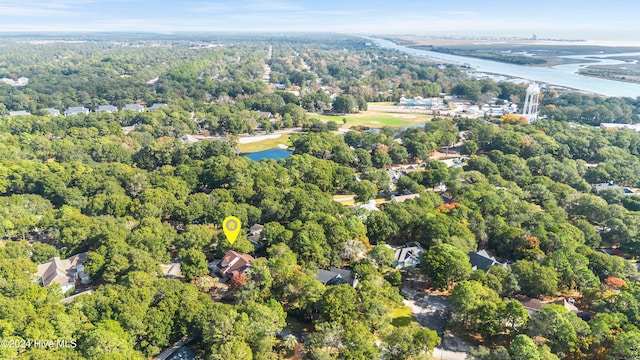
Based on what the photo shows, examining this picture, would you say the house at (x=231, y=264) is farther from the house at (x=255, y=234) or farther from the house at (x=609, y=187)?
the house at (x=609, y=187)

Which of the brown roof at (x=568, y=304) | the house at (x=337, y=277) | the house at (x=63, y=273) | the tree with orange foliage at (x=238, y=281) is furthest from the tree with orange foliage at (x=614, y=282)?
the house at (x=63, y=273)

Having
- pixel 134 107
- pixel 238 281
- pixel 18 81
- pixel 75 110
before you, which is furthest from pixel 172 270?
pixel 18 81

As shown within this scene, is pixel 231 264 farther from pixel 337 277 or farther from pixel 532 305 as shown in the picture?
pixel 532 305

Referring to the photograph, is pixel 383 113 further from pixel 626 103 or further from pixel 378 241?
pixel 378 241

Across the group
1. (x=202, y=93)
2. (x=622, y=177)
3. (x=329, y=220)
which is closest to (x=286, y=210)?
(x=329, y=220)

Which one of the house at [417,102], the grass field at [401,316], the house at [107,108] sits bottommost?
the grass field at [401,316]
